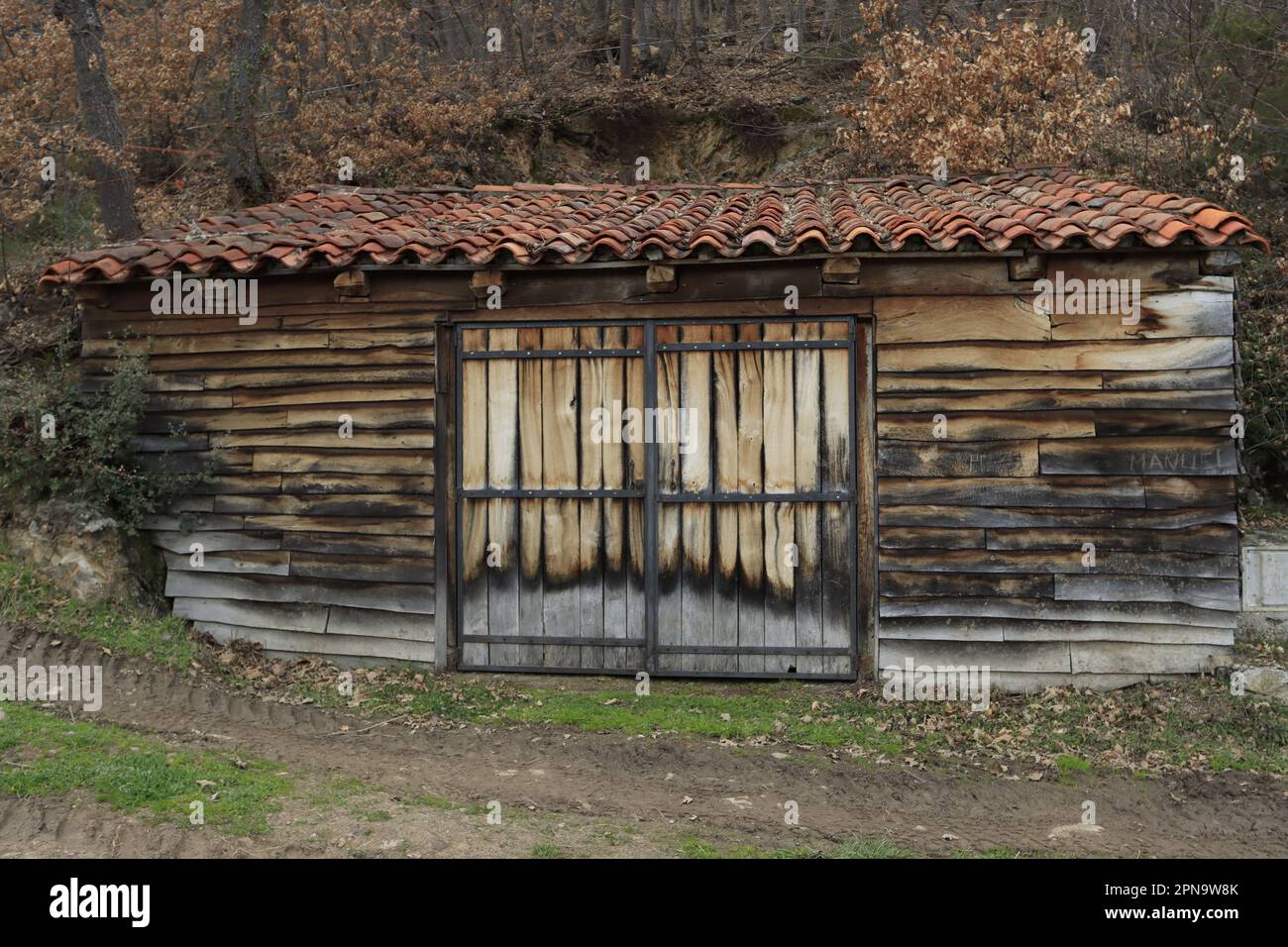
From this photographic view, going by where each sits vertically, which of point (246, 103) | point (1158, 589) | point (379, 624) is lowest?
point (379, 624)

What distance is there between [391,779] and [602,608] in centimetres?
226

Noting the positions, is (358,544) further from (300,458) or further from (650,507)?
(650,507)

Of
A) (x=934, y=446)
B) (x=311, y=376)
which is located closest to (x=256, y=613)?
(x=311, y=376)

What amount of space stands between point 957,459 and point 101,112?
36.5 ft

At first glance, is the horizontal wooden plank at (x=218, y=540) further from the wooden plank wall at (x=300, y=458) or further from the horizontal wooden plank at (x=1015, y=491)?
the horizontal wooden plank at (x=1015, y=491)

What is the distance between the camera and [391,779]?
586 centimetres

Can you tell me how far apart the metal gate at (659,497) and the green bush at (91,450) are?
2.51 m

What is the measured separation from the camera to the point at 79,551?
26.1 ft

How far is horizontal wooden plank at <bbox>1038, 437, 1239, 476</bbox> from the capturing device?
6.90 metres

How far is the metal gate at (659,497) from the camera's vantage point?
7.40 m

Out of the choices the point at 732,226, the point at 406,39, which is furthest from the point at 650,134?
the point at 732,226

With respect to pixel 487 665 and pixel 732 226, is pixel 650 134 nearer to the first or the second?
pixel 732 226

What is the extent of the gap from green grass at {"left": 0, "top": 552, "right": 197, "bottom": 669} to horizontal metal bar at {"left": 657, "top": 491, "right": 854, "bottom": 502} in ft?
12.6

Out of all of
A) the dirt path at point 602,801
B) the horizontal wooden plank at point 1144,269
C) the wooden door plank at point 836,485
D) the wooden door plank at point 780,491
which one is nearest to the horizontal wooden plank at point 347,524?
the dirt path at point 602,801
